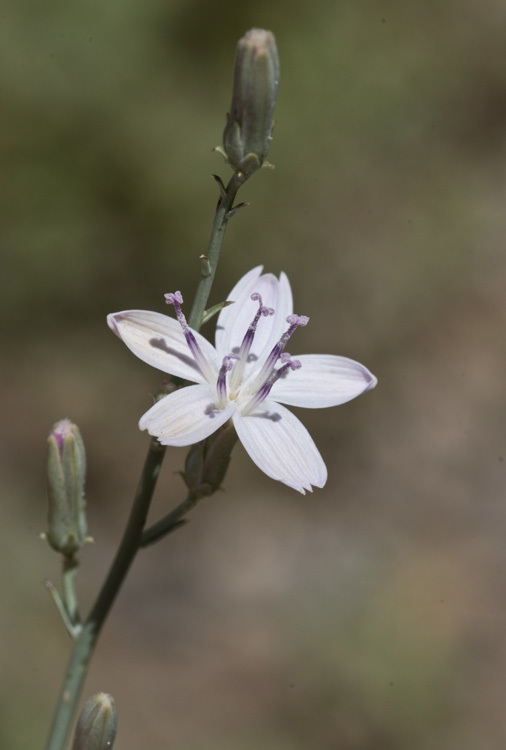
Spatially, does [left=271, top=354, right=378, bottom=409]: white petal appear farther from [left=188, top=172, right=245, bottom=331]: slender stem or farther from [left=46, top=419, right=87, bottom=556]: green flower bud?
[left=46, top=419, right=87, bottom=556]: green flower bud

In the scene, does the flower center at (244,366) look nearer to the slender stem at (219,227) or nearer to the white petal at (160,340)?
the white petal at (160,340)

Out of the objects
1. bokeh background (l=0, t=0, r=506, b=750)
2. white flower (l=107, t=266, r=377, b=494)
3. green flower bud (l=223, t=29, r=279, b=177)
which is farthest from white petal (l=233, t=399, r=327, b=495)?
bokeh background (l=0, t=0, r=506, b=750)

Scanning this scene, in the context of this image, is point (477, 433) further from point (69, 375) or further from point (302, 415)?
point (69, 375)

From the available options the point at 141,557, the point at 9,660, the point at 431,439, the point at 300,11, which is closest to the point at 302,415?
the point at 431,439

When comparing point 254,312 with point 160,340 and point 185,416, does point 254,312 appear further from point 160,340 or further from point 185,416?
point 185,416

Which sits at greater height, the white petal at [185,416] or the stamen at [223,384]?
the stamen at [223,384]

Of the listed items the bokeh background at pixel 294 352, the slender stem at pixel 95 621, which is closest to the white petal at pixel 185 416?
the slender stem at pixel 95 621

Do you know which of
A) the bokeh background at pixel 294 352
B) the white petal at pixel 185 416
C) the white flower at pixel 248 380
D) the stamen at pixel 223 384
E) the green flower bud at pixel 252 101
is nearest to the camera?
the green flower bud at pixel 252 101
